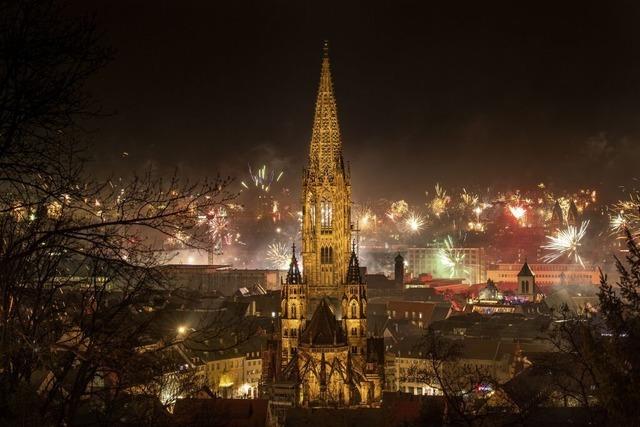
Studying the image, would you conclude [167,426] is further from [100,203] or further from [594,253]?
[594,253]

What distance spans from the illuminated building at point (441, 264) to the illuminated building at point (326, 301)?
99050 mm

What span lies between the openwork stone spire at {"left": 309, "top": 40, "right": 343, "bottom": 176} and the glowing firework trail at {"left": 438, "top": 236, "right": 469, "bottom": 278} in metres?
101

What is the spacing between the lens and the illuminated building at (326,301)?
47656 mm

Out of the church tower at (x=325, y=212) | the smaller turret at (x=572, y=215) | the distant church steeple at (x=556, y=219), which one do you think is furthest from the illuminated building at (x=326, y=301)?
the smaller turret at (x=572, y=215)

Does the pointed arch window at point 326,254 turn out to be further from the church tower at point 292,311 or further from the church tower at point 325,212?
the church tower at point 292,311

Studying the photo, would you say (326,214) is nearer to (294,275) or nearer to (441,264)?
(294,275)

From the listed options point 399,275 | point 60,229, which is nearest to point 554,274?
point 399,275

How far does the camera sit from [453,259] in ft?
503

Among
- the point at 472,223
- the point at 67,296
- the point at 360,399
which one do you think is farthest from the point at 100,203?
the point at 472,223

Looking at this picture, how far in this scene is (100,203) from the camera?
9.83 meters

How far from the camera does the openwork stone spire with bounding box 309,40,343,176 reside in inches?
2079

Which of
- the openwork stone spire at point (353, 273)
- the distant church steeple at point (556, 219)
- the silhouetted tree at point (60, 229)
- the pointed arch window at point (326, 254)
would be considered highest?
the distant church steeple at point (556, 219)

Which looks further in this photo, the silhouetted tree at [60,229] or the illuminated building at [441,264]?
the illuminated building at [441,264]

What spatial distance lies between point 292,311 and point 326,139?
11951 millimetres
